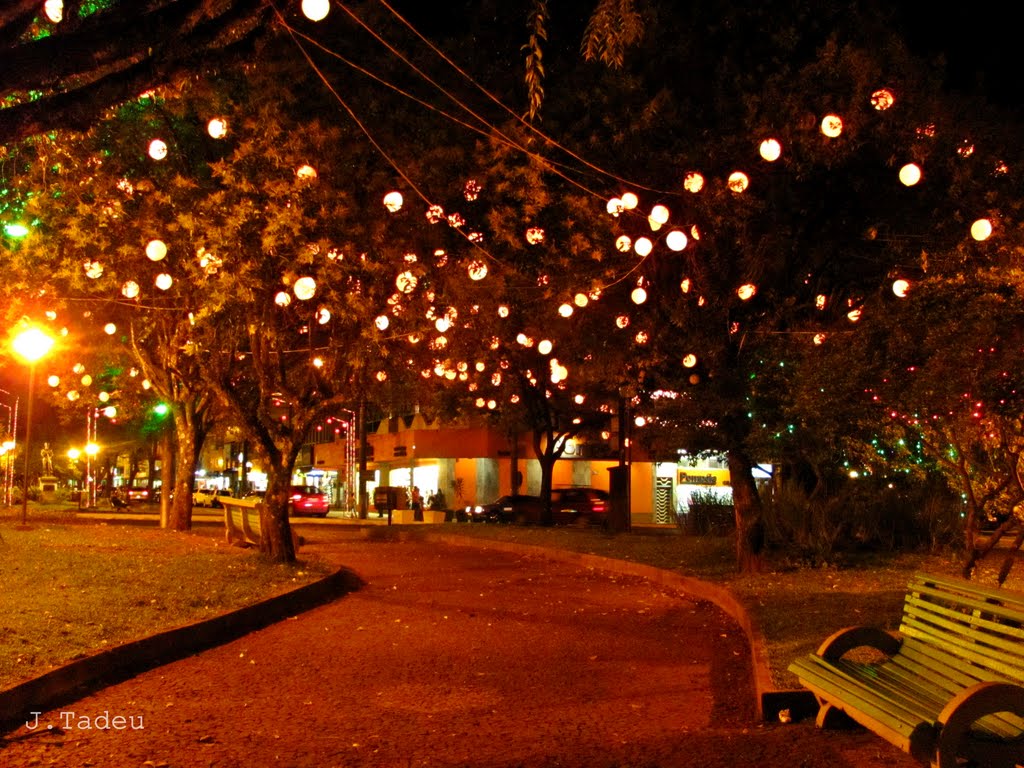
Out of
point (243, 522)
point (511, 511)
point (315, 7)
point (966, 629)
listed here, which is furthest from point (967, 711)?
point (511, 511)

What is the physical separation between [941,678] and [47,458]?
55.0 meters

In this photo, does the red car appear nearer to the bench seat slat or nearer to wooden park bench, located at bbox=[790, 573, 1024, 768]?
wooden park bench, located at bbox=[790, 573, 1024, 768]

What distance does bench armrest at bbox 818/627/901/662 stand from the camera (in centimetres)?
669

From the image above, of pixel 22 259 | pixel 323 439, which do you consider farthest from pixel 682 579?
pixel 323 439

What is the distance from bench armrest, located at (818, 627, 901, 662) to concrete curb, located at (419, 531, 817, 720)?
0.42 m

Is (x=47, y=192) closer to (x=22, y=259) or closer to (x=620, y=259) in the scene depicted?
(x=22, y=259)

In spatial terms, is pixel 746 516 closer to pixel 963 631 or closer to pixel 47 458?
pixel 963 631

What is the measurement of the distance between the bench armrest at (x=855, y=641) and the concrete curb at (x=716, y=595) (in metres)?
0.42

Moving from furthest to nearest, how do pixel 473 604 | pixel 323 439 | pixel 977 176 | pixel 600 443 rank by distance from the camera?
pixel 323 439
pixel 600 443
pixel 977 176
pixel 473 604

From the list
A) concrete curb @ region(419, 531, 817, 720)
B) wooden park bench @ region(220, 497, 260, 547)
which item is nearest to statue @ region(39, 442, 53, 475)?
concrete curb @ region(419, 531, 817, 720)

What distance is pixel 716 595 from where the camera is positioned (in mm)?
14250

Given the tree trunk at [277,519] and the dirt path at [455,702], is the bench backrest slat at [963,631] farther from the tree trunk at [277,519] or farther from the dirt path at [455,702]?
the tree trunk at [277,519]

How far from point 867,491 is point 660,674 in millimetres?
10547

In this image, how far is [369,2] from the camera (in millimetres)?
16172
